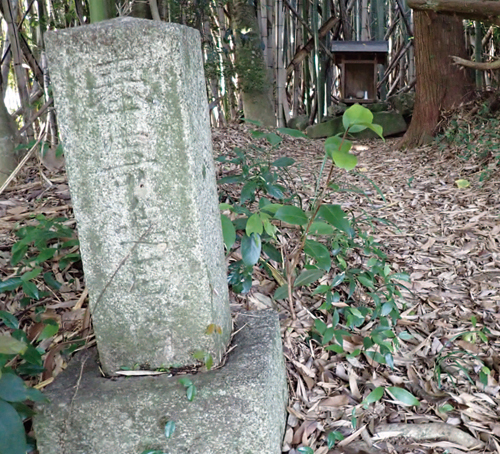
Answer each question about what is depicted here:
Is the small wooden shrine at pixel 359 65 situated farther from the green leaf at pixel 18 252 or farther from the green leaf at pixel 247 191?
the green leaf at pixel 18 252

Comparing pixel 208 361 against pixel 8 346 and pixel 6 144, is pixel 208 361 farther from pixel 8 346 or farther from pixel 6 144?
pixel 6 144

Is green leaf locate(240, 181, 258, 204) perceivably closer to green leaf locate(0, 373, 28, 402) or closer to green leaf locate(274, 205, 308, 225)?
green leaf locate(274, 205, 308, 225)

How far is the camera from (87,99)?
117cm

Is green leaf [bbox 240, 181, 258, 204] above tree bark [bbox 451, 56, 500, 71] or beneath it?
beneath

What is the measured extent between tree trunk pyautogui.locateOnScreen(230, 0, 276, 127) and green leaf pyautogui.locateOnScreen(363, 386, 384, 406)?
3.75 meters

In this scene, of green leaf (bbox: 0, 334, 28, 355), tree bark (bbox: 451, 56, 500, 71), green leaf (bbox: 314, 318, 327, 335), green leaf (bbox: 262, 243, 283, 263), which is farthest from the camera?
tree bark (bbox: 451, 56, 500, 71)

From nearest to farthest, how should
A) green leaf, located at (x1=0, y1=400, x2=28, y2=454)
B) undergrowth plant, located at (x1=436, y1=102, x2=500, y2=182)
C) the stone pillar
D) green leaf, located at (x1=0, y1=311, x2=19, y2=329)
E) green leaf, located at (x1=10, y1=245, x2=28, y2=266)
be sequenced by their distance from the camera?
green leaf, located at (x1=0, y1=400, x2=28, y2=454), the stone pillar, green leaf, located at (x1=0, y1=311, x2=19, y2=329), green leaf, located at (x1=10, y1=245, x2=28, y2=266), undergrowth plant, located at (x1=436, y1=102, x2=500, y2=182)

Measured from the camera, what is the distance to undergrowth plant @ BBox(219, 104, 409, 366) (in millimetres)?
1591

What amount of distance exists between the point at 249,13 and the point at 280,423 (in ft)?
14.4

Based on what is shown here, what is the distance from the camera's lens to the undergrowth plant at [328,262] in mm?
1591

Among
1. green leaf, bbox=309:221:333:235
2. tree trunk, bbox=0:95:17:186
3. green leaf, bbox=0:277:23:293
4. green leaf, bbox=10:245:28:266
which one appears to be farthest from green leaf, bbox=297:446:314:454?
tree trunk, bbox=0:95:17:186

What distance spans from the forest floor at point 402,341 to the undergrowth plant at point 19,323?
33 millimetres

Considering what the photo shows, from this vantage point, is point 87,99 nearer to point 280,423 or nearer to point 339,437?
point 280,423

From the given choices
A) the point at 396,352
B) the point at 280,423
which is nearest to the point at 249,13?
the point at 396,352
